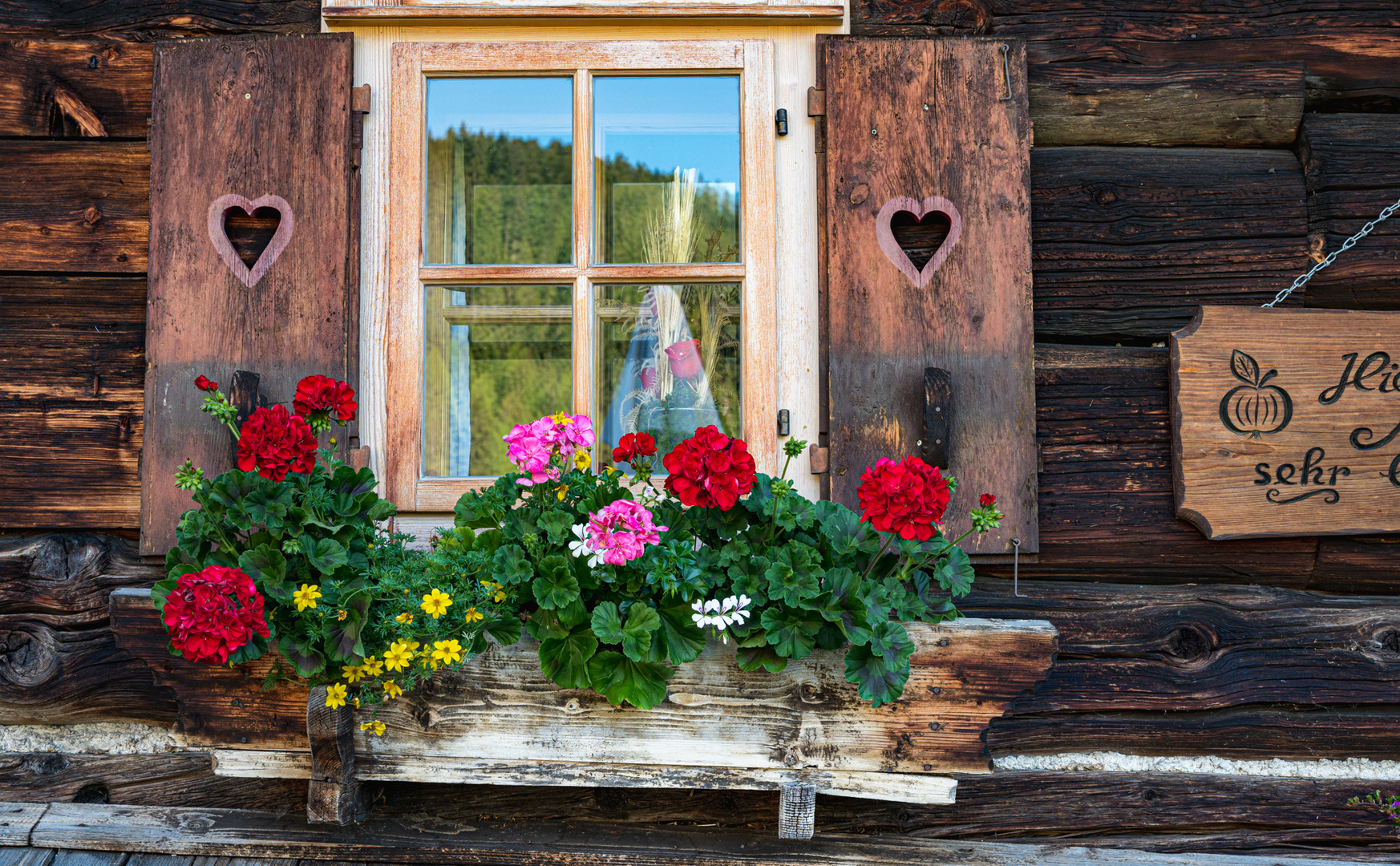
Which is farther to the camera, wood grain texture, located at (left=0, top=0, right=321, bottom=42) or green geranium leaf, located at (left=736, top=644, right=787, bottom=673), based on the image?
wood grain texture, located at (left=0, top=0, right=321, bottom=42)

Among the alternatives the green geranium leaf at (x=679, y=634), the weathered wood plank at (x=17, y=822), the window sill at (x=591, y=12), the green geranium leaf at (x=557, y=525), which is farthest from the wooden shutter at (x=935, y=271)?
the weathered wood plank at (x=17, y=822)

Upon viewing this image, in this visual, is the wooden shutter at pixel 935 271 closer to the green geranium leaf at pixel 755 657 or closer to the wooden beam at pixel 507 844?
the green geranium leaf at pixel 755 657

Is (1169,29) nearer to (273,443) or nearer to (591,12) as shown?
(591,12)

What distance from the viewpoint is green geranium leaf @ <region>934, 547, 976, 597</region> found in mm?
1429

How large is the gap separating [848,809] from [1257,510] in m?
0.99

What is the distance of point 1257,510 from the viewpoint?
1.74 m

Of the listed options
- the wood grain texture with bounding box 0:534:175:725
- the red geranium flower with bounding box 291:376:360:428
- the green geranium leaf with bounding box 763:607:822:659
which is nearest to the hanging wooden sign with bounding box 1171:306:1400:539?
the green geranium leaf with bounding box 763:607:822:659

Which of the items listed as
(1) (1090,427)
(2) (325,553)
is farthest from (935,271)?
(2) (325,553)

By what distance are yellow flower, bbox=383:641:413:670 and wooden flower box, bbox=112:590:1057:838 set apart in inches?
6.2

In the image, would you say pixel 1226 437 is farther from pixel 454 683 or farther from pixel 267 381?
pixel 267 381

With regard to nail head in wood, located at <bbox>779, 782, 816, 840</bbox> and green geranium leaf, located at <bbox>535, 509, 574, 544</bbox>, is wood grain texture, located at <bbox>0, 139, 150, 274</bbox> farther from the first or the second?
nail head in wood, located at <bbox>779, 782, 816, 840</bbox>

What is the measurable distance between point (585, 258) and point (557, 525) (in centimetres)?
66

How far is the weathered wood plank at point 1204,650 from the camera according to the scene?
5.85 ft

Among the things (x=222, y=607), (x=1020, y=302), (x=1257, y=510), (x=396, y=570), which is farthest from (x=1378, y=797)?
(x=222, y=607)
